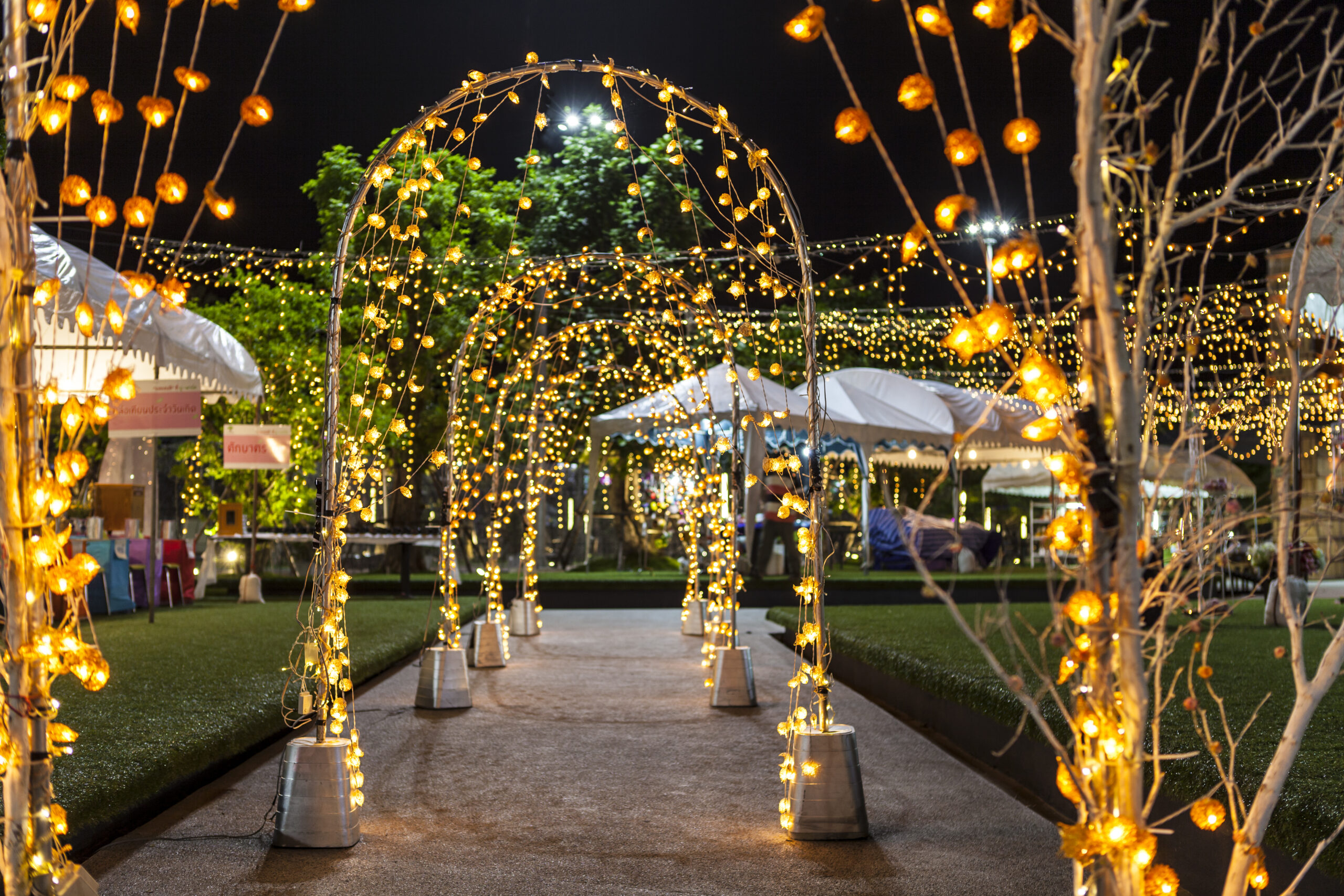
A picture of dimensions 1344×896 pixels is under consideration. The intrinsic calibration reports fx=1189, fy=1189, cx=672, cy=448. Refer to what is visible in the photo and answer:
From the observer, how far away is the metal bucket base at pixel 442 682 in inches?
256

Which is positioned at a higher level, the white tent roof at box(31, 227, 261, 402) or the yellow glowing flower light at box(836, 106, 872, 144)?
the white tent roof at box(31, 227, 261, 402)

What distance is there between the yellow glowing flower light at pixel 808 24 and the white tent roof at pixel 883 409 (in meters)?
12.4

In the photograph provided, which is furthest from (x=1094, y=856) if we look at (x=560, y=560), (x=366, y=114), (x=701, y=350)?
(x=560, y=560)

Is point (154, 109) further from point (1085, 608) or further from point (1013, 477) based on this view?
point (1013, 477)

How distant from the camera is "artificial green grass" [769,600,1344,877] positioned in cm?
305

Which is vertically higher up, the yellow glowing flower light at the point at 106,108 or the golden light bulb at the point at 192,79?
the golden light bulb at the point at 192,79

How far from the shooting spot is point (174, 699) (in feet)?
18.1

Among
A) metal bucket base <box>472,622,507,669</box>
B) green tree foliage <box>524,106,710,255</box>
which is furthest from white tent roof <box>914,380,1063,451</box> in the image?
metal bucket base <box>472,622,507,669</box>

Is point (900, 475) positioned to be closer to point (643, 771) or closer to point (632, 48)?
point (632, 48)

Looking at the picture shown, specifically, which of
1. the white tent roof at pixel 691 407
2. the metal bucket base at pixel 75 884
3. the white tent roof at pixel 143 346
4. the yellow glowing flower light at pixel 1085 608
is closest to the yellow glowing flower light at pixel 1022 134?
the yellow glowing flower light at pixel 1085 608

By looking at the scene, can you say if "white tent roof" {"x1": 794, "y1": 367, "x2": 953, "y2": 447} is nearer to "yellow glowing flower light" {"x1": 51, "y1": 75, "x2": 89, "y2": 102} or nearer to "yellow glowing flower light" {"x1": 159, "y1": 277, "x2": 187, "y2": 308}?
"yellow glowing flower light" {"x1": 159, "y1": 277, "x2": 187, "y2": 308}

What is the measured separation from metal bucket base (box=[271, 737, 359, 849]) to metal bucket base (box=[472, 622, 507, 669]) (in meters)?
4.66

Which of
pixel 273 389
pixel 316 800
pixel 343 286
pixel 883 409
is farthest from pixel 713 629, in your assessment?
pixel 273 389

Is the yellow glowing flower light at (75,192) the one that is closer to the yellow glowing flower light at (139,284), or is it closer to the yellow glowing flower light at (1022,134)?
the yellow glowing flower light at (139,284)
